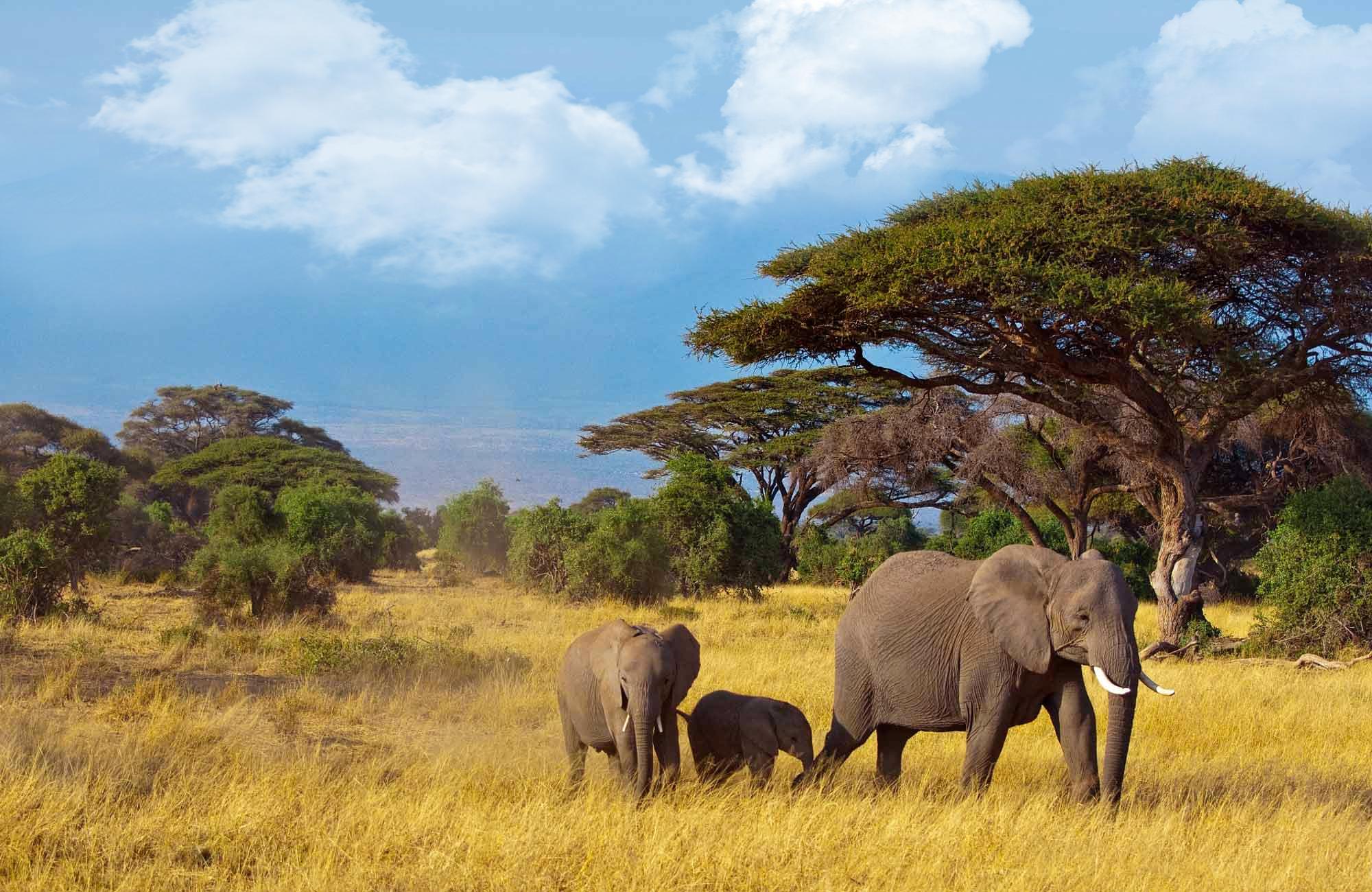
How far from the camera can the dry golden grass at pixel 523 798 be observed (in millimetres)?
5316

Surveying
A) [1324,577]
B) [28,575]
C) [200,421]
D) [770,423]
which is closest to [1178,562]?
[1324,577]

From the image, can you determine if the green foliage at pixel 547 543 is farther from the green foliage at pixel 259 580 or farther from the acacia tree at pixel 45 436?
the acacia tree at pixel 45 436

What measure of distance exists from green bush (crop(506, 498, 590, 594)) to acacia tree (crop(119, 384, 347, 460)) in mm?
Answer: 27053

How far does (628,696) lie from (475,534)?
2723 cm

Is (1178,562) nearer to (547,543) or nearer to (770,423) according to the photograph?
(547,543)

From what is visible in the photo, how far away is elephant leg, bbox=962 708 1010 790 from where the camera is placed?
670 centimetres

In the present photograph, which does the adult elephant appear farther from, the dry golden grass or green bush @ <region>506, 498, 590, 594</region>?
green bush @ <region>506, 498, 590, 594</region>

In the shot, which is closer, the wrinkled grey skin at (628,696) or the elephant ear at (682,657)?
the wrinkled grey skin at (628,696)

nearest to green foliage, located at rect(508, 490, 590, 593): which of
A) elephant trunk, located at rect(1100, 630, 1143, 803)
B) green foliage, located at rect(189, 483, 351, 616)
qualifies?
green foliage, located at rect(189, 483, 351, 616)

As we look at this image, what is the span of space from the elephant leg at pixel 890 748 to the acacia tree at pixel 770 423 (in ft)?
81.1

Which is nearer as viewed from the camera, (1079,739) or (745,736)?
(1079,739)

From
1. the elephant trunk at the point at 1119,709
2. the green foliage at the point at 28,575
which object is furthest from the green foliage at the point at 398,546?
the elephant trunk at the point at 1119,709

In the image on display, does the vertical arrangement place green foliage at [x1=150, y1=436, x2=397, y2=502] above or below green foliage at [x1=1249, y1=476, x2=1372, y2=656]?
above

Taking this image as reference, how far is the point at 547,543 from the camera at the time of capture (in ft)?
76.9
